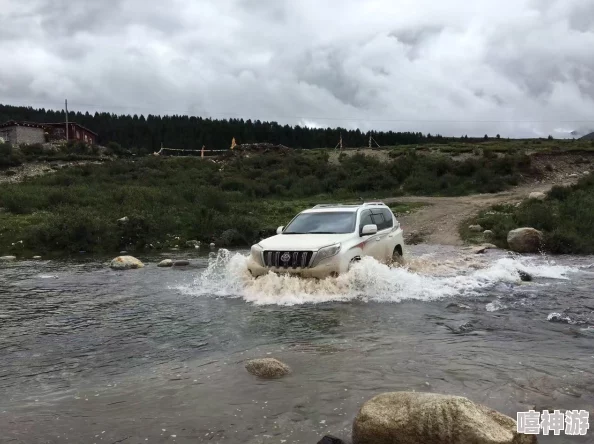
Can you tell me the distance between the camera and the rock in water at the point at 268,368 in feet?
18.4

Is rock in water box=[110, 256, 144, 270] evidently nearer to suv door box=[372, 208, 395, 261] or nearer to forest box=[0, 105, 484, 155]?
suv door box=[372, 208, 395, 261]

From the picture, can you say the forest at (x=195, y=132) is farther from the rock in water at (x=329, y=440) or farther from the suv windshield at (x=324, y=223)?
the rock in water at (x=329, y=440)

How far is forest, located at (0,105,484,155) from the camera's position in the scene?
10941cm

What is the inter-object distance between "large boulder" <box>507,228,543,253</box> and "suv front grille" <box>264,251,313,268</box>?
11616mm

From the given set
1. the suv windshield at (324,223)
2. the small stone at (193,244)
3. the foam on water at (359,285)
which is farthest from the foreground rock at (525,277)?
the small stone at (193,244)

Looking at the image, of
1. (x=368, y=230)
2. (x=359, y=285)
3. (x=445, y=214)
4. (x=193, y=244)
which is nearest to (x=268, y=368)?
(x=359, y=285)

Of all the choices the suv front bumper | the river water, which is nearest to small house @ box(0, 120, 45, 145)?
the river water

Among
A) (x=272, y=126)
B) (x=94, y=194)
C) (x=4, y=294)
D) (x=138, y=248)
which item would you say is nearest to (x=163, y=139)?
(x=272, y=126)

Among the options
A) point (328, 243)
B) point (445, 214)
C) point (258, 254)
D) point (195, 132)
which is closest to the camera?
point (328, 243)

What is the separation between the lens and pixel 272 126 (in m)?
123

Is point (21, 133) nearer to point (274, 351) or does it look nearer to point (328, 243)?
point (328, 243)

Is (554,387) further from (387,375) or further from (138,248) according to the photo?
(138,248)

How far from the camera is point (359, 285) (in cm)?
1027

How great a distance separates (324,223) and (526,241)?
33.7ft
